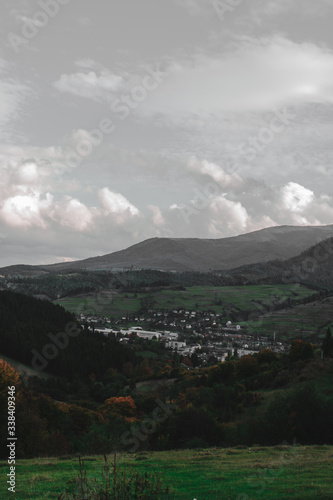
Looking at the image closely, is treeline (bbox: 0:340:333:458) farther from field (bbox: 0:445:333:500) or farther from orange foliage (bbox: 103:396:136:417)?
orange foliage (bbox: 103:396:136:417)

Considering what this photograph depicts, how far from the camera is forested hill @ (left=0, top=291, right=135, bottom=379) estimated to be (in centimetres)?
10769

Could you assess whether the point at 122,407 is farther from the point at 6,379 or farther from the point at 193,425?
the point at 193,425

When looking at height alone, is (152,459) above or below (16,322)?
below

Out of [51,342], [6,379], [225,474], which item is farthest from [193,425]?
[51,342]

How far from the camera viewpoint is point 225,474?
17.7 metres

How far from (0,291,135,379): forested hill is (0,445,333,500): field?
88.1m

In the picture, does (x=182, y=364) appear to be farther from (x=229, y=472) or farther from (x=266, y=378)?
(x=229, y=472)

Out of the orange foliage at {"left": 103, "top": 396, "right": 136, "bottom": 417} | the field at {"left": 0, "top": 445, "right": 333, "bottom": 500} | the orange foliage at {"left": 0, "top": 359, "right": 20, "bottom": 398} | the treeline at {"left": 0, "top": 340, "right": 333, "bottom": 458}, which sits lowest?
Result: the orange foliage at {"left": 103, "top": 396, "right": 136, "bottom": 417}

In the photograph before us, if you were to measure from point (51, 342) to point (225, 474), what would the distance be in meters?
114

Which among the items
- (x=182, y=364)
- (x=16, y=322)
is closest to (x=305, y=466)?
(x=182, y=364)

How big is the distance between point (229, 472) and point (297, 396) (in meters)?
18.5

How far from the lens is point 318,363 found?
5997 cm

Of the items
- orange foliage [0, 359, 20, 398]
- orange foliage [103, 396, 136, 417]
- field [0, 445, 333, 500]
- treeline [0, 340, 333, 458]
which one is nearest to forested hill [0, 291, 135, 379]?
orange foliage [103, 396, 136, 417]

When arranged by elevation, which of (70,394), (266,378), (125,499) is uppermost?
(125,499)
